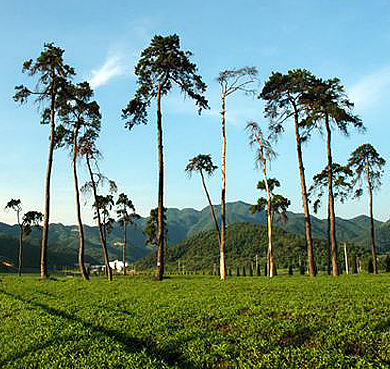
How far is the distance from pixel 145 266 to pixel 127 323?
525ft

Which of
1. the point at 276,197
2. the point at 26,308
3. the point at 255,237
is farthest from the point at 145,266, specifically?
the point at 26,308

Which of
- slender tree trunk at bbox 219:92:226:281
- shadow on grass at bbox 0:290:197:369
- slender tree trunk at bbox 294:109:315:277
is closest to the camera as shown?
shadow on grass at bbox 0:290:197:369

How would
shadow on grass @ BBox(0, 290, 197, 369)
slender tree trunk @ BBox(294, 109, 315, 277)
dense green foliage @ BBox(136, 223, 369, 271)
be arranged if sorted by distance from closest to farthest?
shadow on grass @ BBox(0, 290, 197, 369) → slender tree trunk @ BBox(294, 109, 315, 277) → dense green foliage @ BBox(136, 223, 369, 271)

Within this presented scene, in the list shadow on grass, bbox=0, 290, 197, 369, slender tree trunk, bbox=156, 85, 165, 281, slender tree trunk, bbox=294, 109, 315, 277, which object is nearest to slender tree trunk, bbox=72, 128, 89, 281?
slender tree trunk, bbox=156, 85, 165, 281

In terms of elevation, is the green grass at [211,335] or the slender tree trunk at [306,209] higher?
the slender tree trunk at [306,209]

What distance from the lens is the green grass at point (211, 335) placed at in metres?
7.05

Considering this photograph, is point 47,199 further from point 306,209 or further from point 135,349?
point 135,349

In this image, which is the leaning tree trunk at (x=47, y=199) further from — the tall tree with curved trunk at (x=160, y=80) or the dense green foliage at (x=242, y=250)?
the dense green foliage at (x=242, y=250)

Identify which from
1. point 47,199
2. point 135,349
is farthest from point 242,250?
point 135,349

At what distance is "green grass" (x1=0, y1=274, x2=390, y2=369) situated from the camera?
7.05 m

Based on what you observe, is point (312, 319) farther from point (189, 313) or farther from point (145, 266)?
point (145, 266)

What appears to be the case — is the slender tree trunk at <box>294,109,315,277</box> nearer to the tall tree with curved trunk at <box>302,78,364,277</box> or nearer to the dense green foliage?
the tall tree with curved trunk at <box>302,78,364,277</box>

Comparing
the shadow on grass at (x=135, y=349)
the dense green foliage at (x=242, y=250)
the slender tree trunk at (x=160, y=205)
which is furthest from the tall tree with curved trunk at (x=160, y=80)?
the dense green foliage at (x=242, y=250)

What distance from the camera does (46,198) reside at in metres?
32.8
